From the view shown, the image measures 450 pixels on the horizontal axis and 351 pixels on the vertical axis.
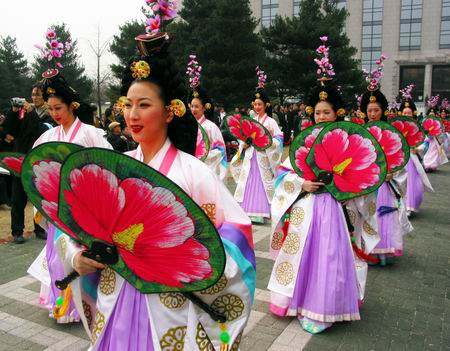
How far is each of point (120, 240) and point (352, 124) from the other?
8.58 ft

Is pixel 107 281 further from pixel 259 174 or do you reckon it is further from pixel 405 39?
pixel 405 39

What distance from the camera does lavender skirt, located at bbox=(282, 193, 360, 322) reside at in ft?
→ 12.8

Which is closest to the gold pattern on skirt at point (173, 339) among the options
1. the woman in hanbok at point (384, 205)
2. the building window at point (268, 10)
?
the woman in hanbok at point (384, 205)

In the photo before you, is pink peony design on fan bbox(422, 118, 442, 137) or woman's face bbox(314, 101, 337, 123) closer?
woman's face bbox(314, 101, 337, 123)

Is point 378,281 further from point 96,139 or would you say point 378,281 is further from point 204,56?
point 204,56

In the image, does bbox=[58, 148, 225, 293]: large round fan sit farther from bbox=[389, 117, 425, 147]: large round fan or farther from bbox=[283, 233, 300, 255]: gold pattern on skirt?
bbox=[389, 117, 425, 147]: large round fan

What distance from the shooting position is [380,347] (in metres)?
3.78

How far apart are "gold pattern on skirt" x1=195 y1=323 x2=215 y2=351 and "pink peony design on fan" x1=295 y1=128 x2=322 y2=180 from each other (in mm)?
2281

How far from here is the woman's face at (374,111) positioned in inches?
233

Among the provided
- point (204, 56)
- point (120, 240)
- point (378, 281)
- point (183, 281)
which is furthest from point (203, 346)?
point (204, 56)

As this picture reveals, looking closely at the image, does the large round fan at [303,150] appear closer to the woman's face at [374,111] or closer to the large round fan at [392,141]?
the large round fan at [392,141]

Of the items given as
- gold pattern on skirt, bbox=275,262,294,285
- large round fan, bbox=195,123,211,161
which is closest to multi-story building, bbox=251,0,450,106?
large round fan, bbox=195,123,211,161

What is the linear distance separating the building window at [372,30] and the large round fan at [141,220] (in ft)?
169

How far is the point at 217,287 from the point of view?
2086 mm
